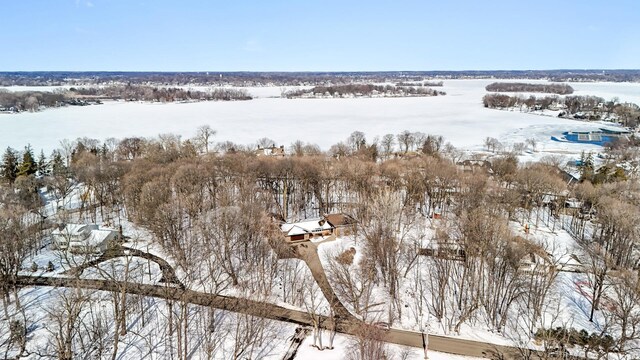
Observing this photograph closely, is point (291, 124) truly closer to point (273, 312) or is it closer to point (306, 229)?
point (306, 229)

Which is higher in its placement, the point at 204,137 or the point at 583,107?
the point at 583,107

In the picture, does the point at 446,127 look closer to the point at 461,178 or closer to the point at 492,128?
the point at 492,128

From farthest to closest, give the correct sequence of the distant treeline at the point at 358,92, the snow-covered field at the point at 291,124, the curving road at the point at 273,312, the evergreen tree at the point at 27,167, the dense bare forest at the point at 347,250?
the distant treeline at the point at 358,92, the snow-covered field at the point at 291,124, the evergreen tree at the point at 27,167, the dense bare forest at the point at 347,250, the curving road at the point at 273,312

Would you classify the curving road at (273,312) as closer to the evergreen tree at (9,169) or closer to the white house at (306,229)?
the white house at (306,229)

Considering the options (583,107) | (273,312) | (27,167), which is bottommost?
(273,312)

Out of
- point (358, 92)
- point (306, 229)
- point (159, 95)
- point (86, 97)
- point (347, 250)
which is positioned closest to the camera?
point (347, 250)

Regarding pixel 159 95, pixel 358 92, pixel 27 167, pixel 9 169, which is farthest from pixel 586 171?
pixel 159 95

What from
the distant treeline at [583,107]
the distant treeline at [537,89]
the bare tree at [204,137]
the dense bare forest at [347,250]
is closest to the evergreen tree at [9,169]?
the dense bare forest at [347,250]
